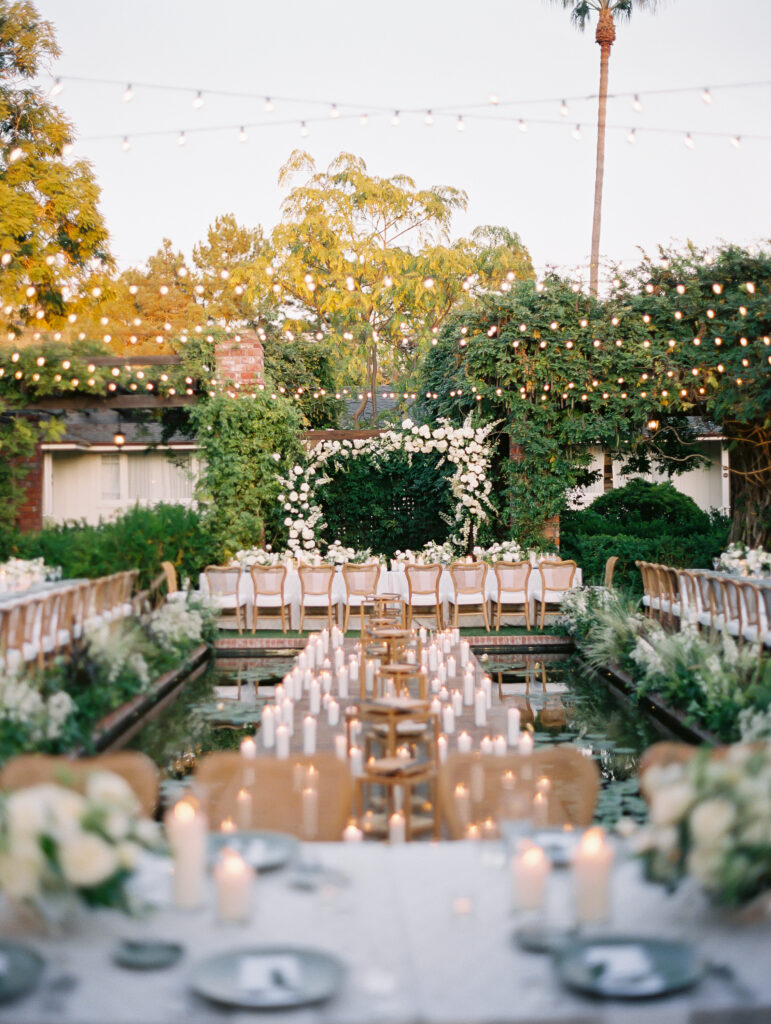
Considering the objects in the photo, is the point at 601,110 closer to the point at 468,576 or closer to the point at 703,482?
Result: the point at 703,482

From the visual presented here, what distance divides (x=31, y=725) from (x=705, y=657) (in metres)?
4.52

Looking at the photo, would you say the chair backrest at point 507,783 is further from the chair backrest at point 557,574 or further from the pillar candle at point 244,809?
the chair backrest at point 557,574

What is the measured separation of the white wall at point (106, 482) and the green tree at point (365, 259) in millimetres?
7648

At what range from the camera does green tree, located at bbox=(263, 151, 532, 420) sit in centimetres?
2392

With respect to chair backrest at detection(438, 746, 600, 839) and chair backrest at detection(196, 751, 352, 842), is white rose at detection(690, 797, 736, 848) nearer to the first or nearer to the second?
chair backrest at detection(438, 746, 600, 839)

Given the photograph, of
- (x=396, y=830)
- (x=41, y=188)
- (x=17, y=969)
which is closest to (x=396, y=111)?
(x=396, y=830)

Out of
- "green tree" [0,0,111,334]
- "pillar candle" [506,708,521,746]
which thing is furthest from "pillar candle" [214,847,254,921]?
"green tree" [0,0,111,334]

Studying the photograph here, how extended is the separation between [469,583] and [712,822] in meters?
10.7

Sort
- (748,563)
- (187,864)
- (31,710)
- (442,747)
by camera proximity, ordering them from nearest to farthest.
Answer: (187,864), (31,710), (442,747), (748,563)

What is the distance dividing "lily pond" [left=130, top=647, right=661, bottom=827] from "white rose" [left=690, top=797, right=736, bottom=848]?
326 cm

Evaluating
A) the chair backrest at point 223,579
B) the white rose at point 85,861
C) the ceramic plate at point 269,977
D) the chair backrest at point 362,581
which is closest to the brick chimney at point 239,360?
the chair backrest at point 223,579

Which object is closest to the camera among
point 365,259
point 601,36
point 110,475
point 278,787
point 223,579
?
point 278,787

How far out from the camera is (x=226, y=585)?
41.2 ft


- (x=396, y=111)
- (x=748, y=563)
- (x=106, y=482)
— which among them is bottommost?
(x=748, y=563)
